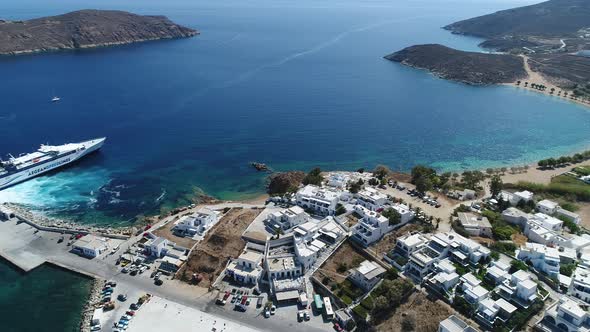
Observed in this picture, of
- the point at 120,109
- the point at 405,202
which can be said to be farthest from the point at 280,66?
the point at 405,202

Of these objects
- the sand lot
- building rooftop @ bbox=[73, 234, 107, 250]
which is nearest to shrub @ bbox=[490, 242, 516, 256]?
the sand lot

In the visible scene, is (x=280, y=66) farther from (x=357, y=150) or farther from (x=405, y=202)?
(x=405, y=202)

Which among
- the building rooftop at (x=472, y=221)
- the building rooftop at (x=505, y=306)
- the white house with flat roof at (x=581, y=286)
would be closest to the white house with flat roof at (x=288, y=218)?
the building rooftop at (x=472, y=221)

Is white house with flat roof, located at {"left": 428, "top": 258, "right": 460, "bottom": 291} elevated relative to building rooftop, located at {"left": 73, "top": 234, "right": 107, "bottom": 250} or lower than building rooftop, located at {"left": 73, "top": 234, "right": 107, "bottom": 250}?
lower

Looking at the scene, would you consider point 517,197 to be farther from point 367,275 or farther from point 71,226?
point 71,226

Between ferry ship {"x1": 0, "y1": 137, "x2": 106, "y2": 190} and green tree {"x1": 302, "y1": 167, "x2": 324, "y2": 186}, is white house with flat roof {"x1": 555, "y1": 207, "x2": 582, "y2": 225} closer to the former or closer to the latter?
green tree {"x1": 302, "y1": 167, "x2": 324, "y2": 186}

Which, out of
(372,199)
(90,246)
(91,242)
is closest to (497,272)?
(372,199)

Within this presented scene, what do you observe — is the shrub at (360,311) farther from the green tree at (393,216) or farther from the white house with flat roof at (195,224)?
the white house with flat roof at (195,224)
